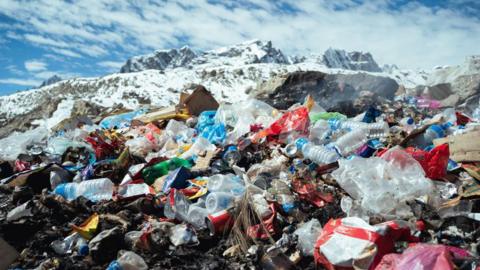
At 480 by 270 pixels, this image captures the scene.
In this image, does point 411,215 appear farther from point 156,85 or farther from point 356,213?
point 156,85

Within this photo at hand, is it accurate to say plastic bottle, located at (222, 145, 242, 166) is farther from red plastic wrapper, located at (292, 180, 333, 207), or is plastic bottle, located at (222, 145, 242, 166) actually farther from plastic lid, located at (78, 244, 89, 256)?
plastic lid, located at (78, 244, 89, 256)

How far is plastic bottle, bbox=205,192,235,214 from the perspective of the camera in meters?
3.03

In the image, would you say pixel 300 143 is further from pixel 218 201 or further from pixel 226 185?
pixel 218 201

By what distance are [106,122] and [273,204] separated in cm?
603

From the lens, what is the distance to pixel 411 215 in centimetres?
265

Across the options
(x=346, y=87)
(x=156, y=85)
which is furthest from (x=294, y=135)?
(x=156, y=85)

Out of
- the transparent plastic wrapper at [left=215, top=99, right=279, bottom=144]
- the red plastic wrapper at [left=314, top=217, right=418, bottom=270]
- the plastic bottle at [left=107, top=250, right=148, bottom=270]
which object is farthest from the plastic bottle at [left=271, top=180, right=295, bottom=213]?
the transparent plastic wrapper at [left=215, top=99, right=279, bottom=144]

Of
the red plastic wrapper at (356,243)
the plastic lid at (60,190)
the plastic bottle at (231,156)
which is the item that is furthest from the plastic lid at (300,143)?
the plastic lid at (60,190)

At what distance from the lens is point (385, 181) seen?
3.01 meters

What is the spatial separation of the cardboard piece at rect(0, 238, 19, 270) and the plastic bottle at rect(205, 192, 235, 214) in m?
1.45

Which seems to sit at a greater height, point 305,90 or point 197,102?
point 197,102

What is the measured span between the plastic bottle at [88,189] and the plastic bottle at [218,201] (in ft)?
4.09

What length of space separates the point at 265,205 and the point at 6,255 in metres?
1.89

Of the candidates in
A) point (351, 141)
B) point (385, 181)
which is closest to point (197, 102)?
point (351, 141)
